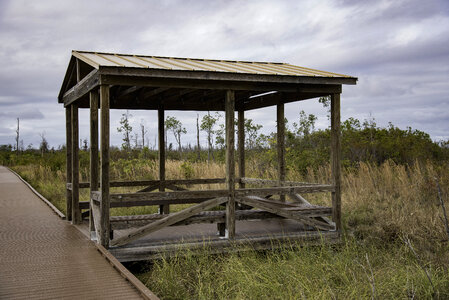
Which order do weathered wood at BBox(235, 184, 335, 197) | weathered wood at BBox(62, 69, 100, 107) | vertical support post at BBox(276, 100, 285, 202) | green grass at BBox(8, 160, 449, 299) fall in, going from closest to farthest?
1. green grass at BBox(8, 160, 449, 299)
2. weathered wood at BBox(62, 69, 100, 107)
3. weathered wood at BBox(235, 184, 335, 197)
4. vertical support post at BBox(276, 100, 285, 202)

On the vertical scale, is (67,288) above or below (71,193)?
below

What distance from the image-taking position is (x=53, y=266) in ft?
19.0

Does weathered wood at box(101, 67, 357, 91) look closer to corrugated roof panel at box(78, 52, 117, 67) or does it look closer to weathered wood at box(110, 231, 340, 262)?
corrugated roof panel at box(78, 52, 117, 67)

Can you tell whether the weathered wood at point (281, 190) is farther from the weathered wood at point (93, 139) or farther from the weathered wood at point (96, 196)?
the weathered wood at point (93, 139)

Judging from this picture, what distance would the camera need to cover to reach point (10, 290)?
4898 millimetres

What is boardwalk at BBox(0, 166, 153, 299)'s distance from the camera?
480 centimetres

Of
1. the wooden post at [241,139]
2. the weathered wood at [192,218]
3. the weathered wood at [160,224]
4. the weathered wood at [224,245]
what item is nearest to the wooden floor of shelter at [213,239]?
the weathered wood at [224,245]

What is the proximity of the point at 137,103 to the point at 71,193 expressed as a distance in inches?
88.3

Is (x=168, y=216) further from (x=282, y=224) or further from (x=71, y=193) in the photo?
(x=71, y=193)

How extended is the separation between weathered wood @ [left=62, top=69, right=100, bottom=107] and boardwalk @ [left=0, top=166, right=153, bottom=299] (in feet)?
7.58

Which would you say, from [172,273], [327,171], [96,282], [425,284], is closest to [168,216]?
[172,273]

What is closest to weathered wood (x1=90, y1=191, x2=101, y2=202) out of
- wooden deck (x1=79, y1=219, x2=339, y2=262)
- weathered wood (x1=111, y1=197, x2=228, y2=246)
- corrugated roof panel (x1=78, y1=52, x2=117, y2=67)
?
weathered wood (x1=111, y1=197, x2=228, y2=246)

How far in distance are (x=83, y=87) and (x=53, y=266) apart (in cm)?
299

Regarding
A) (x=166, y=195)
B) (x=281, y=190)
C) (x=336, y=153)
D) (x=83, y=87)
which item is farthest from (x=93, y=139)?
(x=336, y=153)
